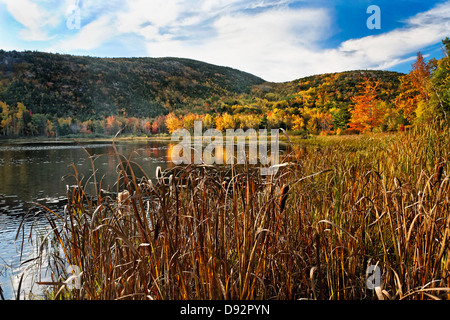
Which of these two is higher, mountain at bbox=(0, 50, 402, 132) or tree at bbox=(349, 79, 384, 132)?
mountain at bbox=(0, 50, 402, 132)

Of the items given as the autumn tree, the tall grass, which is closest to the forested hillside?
the autumn tree

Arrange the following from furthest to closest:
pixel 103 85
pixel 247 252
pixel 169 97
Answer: pixel 103 85 → pixel 169 97 → pixel 247 252

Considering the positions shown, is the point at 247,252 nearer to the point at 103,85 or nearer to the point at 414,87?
the point at 414,87

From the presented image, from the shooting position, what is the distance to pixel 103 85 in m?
70.8

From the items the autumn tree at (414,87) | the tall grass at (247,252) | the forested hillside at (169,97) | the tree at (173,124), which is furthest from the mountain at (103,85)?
the tall grass at (247,252)

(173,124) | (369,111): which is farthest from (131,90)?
(369,111)

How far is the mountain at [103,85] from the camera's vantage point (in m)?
60.2

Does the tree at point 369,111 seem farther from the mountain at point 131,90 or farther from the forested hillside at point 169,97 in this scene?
the mountain at point 131,90

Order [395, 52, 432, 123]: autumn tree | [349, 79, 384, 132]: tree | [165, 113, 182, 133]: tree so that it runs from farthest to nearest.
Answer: [165, 113, 182, 133]: tree, [349, 79, 384, 132]: tree, [395, 52, 432, 123]: autumn tree

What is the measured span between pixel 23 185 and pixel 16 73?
238 ft

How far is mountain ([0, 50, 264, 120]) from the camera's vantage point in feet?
197

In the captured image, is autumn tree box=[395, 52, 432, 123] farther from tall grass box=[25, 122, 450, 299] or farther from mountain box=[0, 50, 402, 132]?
tall grass box=[25, 122, 450, 299]
